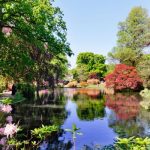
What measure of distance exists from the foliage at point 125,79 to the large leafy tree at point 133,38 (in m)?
2.46

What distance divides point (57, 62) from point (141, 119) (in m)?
27.0

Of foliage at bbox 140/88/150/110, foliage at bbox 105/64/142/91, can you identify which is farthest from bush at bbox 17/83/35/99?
foliage at bbox 105/64/142/91

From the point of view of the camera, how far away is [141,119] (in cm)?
2383

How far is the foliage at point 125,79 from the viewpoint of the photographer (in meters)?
58.8

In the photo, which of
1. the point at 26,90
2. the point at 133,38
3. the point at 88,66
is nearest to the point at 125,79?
the point at 133,38

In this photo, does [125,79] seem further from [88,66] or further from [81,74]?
[88,66]

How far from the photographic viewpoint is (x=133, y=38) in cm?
6431

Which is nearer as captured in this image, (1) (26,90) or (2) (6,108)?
(2) (6,108)

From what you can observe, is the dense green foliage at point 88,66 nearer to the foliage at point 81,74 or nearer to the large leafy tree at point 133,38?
the foliage at point 81,74

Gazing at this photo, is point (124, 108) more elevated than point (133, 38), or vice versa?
point (133, 38)

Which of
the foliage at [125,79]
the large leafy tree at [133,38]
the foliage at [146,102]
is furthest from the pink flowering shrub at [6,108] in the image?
the large leafy tree at [133,38]

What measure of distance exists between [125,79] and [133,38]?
8.77 m

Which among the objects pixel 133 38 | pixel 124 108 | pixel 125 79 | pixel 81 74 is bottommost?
pixel 124 108

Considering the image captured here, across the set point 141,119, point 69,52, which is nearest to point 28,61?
point 69,52
